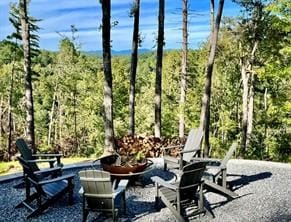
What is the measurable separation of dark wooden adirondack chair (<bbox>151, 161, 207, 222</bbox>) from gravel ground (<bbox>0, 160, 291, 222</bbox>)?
0.18 m

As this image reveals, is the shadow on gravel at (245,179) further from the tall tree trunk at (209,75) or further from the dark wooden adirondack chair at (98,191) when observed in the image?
the tall tree trunk at (209,75)

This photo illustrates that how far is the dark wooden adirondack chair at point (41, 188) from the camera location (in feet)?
17.6

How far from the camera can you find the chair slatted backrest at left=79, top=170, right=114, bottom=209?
472 cm

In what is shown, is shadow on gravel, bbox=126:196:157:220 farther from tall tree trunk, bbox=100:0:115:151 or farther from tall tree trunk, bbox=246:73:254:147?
tall tree trunk, bbox=246:73:254:147

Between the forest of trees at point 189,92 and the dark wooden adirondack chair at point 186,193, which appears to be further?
the forest of trees at point 189,92

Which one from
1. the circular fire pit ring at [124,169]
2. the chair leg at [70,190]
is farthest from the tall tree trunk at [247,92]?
the chair leg at [70,190]

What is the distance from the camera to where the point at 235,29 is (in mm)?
16656

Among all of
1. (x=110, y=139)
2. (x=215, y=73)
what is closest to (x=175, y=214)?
(x=110, y=139)

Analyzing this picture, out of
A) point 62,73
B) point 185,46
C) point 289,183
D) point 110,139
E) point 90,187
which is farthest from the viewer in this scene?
point 62,73

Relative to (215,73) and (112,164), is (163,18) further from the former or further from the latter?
(215,73)

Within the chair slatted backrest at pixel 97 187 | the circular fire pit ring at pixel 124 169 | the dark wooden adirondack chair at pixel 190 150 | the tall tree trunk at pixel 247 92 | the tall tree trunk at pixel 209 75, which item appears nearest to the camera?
the chair slatted backrest at pixel 97 187

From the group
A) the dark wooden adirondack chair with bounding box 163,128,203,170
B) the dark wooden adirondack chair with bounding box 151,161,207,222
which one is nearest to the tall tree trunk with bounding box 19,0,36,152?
the dark wooden adirondack chair with bounding box 163,128,203,170

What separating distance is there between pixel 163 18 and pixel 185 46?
3846mm

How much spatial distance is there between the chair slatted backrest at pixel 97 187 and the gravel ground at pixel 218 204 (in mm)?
458
